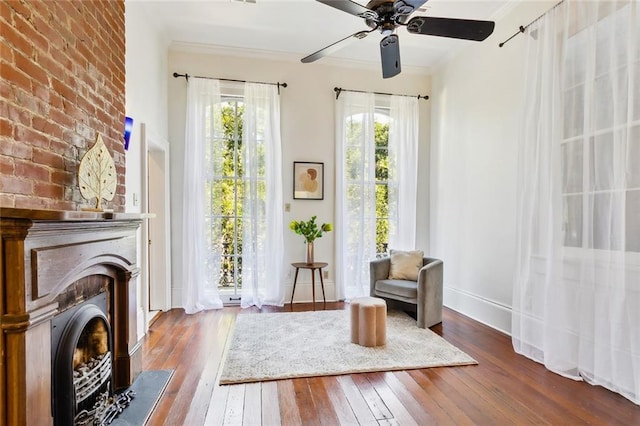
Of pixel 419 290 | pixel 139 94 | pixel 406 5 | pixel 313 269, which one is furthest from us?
pixel 313 269

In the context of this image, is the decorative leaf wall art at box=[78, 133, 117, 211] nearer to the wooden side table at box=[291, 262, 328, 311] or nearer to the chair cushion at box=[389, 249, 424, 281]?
the wooden side table at box=[291, 262, 328, 311]

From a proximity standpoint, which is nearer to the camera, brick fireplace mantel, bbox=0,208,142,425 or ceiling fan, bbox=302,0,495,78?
brick fireplace mantel, bbox=0,208,142,425

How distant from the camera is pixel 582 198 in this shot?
98.8 inches

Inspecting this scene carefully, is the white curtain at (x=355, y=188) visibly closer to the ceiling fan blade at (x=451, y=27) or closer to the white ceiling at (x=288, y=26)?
the white ceiling at (x=288, y=26)

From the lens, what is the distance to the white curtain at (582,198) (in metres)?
2.21

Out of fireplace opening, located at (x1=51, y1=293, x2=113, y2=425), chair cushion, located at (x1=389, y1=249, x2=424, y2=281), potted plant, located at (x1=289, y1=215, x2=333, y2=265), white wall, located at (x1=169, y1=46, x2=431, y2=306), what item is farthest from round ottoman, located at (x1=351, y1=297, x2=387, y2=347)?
fireplace opening, located at (x1=51, y1=293, x2=113, y2=425)

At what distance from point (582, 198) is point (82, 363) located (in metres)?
3.68

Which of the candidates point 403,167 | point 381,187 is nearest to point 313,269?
point 381,187

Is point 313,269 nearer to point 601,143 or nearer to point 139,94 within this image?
point 139,94

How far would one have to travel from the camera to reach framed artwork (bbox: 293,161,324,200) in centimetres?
456

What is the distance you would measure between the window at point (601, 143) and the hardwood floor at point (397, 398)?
3.61 feet

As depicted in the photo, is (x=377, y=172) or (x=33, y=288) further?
(x=377, y=172)

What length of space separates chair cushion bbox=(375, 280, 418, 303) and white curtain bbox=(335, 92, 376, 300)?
0.74 metres

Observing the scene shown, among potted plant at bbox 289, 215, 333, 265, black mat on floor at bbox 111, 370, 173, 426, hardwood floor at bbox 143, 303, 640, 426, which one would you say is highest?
potted plant at bbox 289, 215, 333, 265
